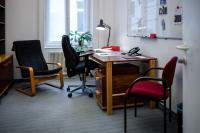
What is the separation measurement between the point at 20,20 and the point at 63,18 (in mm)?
983

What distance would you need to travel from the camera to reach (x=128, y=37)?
454cm

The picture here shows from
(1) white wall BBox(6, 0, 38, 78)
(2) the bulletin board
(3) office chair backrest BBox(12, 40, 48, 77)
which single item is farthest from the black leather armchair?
(2) the bulletin board

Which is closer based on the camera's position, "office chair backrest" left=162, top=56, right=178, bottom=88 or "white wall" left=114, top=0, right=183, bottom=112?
"office chair backrest" left=162, top=56, right=178, bottom=88

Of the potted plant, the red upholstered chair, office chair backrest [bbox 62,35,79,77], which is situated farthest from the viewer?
the potted plant

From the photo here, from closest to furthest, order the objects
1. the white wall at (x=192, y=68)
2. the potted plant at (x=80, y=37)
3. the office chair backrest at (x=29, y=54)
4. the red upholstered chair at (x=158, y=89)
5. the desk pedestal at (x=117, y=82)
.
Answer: the white wall at (x=192, y=68)
the red upholstered chair at (x=158, y=89)
the desk pedestal at (x=117, y=82)
the office chair backrest at (x=29, y=54)
the potted plant at (x=80, y=37)

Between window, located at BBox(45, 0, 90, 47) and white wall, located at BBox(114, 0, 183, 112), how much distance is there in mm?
809

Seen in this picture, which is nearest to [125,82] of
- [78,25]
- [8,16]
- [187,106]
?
[187,106]

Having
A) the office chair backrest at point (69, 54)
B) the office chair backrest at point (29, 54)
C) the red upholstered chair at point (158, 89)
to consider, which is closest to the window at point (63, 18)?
the office chair backrest at point (29, 54)

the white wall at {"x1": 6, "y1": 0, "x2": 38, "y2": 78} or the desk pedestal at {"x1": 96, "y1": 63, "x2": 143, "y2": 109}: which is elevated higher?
the white wall at {"x1": 6, "y1": 0, "x2": 38, "y2": 78}

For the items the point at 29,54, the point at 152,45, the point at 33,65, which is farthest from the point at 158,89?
the point at 29,54

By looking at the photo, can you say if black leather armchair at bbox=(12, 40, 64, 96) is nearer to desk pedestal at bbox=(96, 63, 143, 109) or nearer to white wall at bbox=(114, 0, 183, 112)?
desk pedestal at bbox=(96, 63, 143, 109)

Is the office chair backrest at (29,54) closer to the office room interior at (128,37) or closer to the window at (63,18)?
the office room interior at (128,37)

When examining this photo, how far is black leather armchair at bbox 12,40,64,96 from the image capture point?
166 inches

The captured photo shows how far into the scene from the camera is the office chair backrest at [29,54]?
4.48 m
